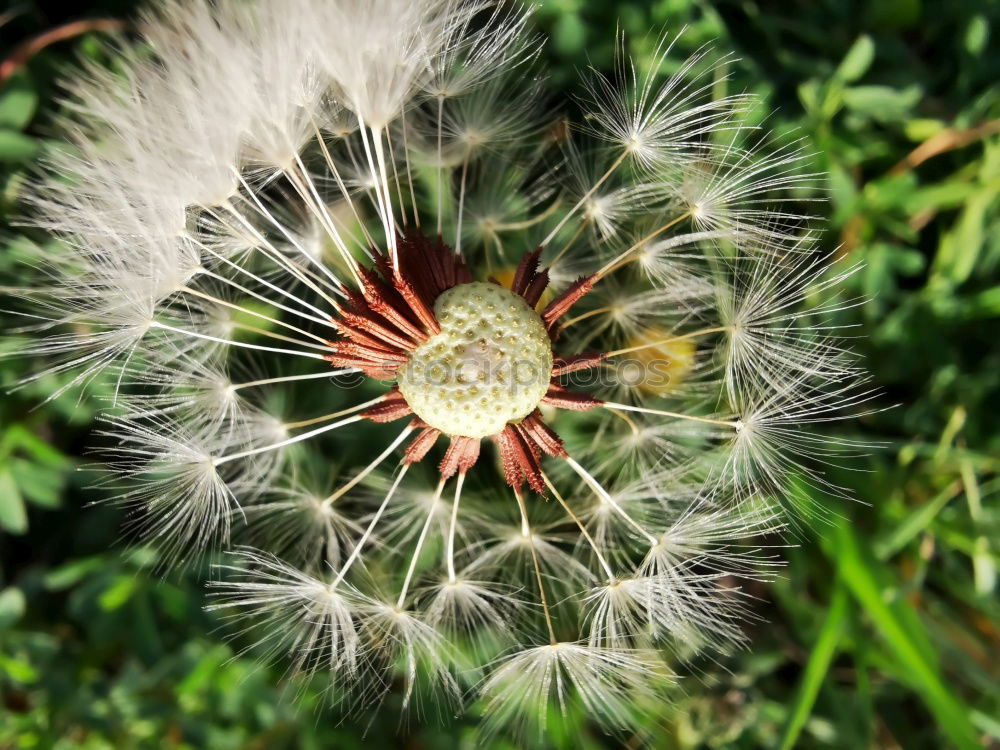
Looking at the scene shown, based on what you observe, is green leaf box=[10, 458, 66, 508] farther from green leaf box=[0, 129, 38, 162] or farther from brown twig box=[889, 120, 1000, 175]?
brown twig box=[889, 120, 1000, 175]

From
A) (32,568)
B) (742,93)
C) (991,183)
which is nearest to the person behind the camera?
(742,93)

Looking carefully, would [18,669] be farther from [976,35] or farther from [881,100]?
[976,35]

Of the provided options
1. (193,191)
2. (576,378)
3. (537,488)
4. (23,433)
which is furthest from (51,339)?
(576,378)

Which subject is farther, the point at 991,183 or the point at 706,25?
the point at 991,183

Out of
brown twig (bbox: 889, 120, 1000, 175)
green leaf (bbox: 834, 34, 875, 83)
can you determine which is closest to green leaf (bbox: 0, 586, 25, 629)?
green leaf (bbox: 834, 34, 875, 83)

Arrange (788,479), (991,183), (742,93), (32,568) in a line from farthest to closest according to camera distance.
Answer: (32,568), (991,183), (742,93), (788,479)

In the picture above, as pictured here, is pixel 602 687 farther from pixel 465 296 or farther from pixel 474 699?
pixel 465 296

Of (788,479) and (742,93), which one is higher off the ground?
(742,93)
